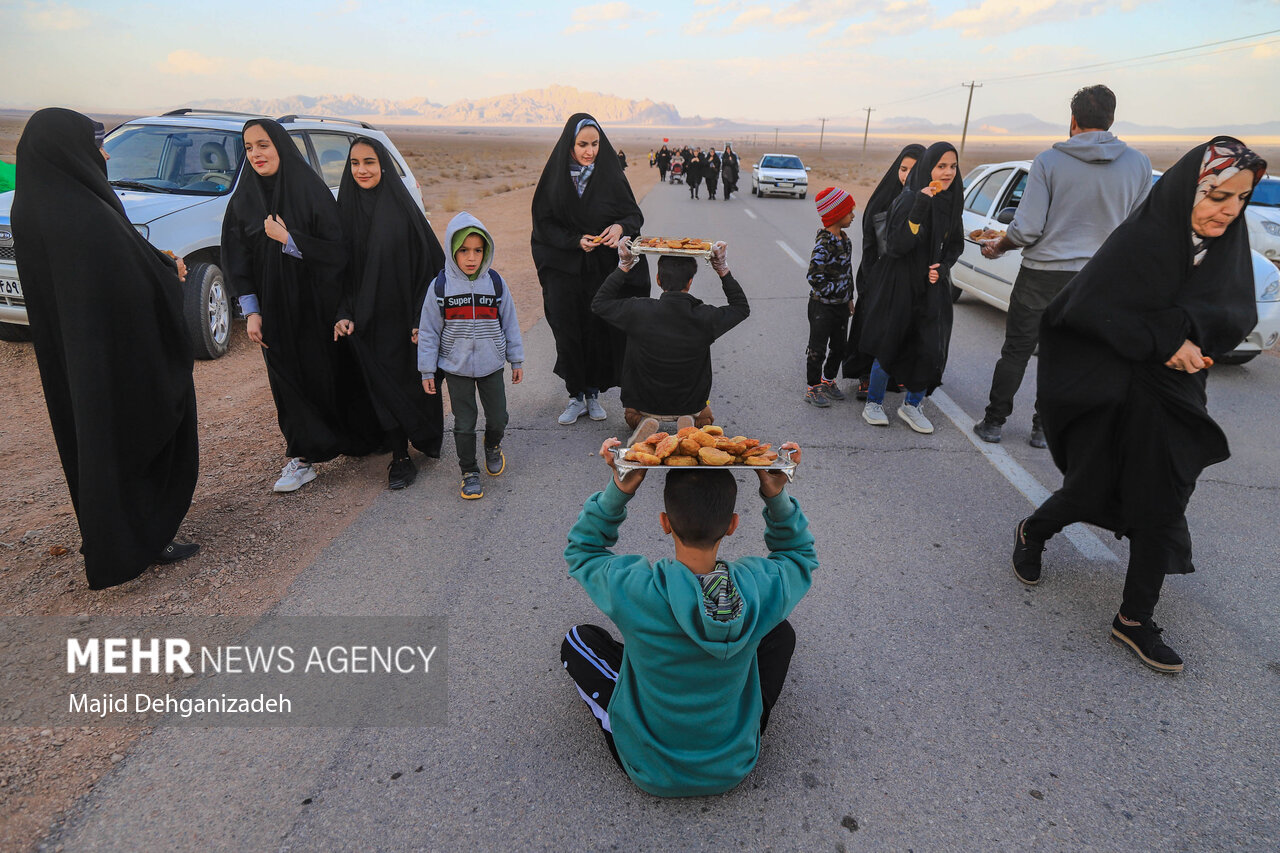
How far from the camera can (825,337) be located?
236 inches

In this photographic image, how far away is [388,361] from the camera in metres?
4.62

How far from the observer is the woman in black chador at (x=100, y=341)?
319 centimetres

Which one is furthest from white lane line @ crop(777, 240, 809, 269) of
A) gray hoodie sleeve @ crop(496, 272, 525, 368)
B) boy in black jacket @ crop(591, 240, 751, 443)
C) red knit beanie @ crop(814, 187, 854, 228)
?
gray hoodie sleeve @ crop(496, 272, 525, 368)

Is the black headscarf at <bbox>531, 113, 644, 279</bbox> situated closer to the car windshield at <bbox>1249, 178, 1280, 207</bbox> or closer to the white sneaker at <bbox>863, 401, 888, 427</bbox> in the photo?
the white sneaker at <bbox>863, 401, 888, 427</bbox>

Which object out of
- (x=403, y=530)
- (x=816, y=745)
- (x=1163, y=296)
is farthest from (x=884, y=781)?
(x=403, y=530)

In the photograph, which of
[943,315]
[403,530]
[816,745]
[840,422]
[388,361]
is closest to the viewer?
[816,745]

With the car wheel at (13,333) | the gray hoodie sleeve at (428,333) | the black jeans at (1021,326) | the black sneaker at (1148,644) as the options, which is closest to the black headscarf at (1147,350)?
the black sneaker at (1148,644)

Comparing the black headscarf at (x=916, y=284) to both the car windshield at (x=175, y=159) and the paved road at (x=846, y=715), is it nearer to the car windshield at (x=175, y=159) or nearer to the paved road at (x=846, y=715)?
the paved road at (x=846, y=715)

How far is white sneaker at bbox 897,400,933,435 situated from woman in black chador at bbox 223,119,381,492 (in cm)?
392

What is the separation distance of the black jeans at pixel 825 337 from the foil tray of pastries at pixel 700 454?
11.9ft

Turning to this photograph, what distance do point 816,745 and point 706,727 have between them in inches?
25.6

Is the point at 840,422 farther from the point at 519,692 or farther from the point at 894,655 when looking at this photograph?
the point at 519,692

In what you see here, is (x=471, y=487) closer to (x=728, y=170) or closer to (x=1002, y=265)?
(x=1002, y=265)

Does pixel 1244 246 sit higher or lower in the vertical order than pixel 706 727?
higher
